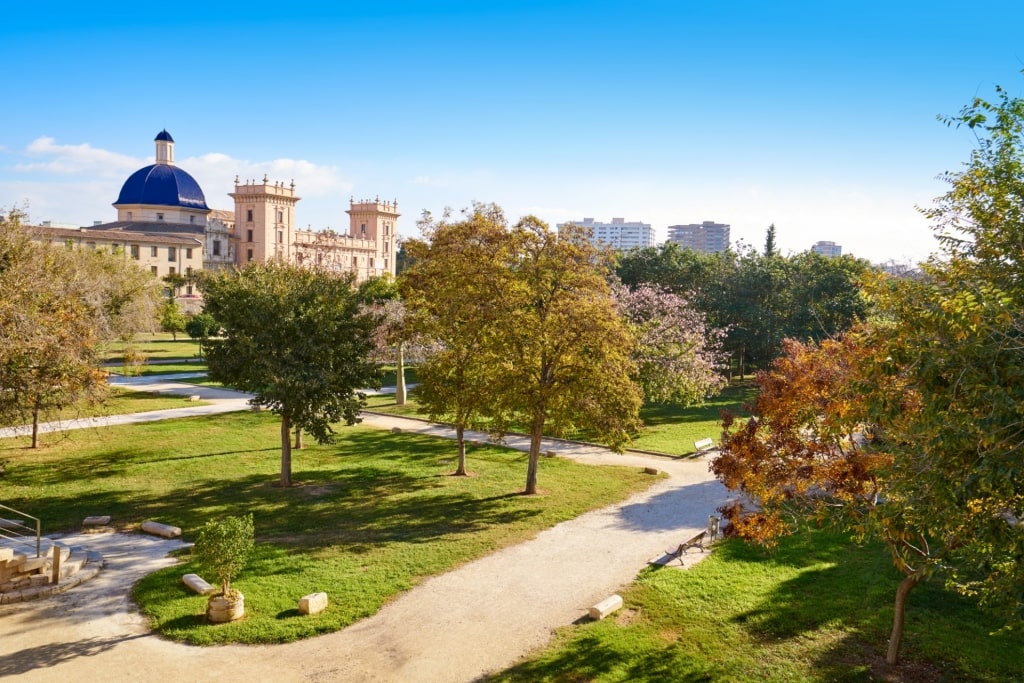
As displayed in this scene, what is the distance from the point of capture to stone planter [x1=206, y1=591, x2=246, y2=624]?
1230 cm

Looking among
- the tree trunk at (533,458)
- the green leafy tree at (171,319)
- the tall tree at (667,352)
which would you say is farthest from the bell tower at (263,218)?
the tree trunk at (533,458)

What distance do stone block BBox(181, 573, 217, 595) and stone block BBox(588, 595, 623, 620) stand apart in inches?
265

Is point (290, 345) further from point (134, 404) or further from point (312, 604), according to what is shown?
point (134, 404)

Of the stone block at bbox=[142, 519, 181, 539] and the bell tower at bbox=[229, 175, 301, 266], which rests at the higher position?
the bell tower at bbox=[229, 175, 301, 266]

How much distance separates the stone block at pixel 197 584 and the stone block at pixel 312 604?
69.9 inches

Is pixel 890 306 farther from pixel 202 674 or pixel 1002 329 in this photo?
pixel 202 674

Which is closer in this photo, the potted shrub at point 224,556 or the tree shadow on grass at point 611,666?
the tree shadow on grass at point 611,666

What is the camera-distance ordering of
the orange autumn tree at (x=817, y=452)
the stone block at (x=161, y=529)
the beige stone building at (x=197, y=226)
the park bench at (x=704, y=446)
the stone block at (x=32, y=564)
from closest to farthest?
1. the orange autumn tree at (x=817, y=452)
2. the stone block at (x=32, y=564)
3. the stone block at (x=161, y=529)
4. the park bench at (x=704, y=446)
5. the beige stone building at (x=197, y=226)

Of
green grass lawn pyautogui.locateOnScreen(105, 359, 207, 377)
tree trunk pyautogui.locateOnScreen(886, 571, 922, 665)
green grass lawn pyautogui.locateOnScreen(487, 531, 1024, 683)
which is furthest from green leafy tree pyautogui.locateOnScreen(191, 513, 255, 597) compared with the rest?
green grass lawn pyautogui.locateOnScreen(105, 359, 207, 377)

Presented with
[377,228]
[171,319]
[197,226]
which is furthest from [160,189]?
[171,319]

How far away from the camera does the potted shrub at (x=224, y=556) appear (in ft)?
40.3

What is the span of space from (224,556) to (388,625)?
2.95 m

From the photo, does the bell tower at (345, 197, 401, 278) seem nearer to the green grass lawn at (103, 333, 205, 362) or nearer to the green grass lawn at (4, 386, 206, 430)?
the green grass lawn at (103, 333, 205, 362)

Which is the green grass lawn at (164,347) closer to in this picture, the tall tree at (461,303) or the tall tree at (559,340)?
the tall tree at (461,303)
